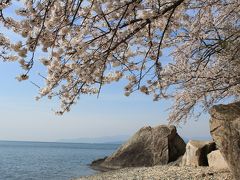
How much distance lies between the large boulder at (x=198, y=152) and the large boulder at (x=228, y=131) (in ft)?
21.6

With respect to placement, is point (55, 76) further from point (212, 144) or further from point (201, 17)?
point (212, 144)

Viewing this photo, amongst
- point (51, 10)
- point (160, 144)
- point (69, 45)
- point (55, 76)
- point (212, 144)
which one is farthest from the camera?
point (160, 144)

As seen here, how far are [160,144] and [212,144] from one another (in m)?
10.0

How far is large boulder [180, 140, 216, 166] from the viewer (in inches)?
734

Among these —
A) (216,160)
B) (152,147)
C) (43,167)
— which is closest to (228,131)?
(216,160)

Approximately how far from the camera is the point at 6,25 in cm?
666

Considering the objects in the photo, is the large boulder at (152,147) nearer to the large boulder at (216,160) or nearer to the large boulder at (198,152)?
the large boulder at (198,152)

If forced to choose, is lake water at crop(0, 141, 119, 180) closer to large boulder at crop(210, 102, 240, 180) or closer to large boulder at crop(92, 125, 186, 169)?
large boulder at crop(92, 125, 186, 169)

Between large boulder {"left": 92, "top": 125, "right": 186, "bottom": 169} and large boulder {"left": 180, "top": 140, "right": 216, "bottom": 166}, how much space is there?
8.19m

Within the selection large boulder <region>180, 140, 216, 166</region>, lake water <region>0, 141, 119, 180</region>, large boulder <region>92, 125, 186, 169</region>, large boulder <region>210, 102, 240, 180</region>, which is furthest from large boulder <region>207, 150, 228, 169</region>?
lake water <region>0, 141, 119, 180</region>

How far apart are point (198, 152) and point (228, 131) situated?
7285 millimetres

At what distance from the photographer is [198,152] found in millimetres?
18875

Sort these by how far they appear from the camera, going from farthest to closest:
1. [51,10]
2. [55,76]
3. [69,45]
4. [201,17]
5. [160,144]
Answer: [160,144], [201,17], [55,76], [69,45], [51,10]

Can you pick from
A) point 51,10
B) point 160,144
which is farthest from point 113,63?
Result: point 160,144
